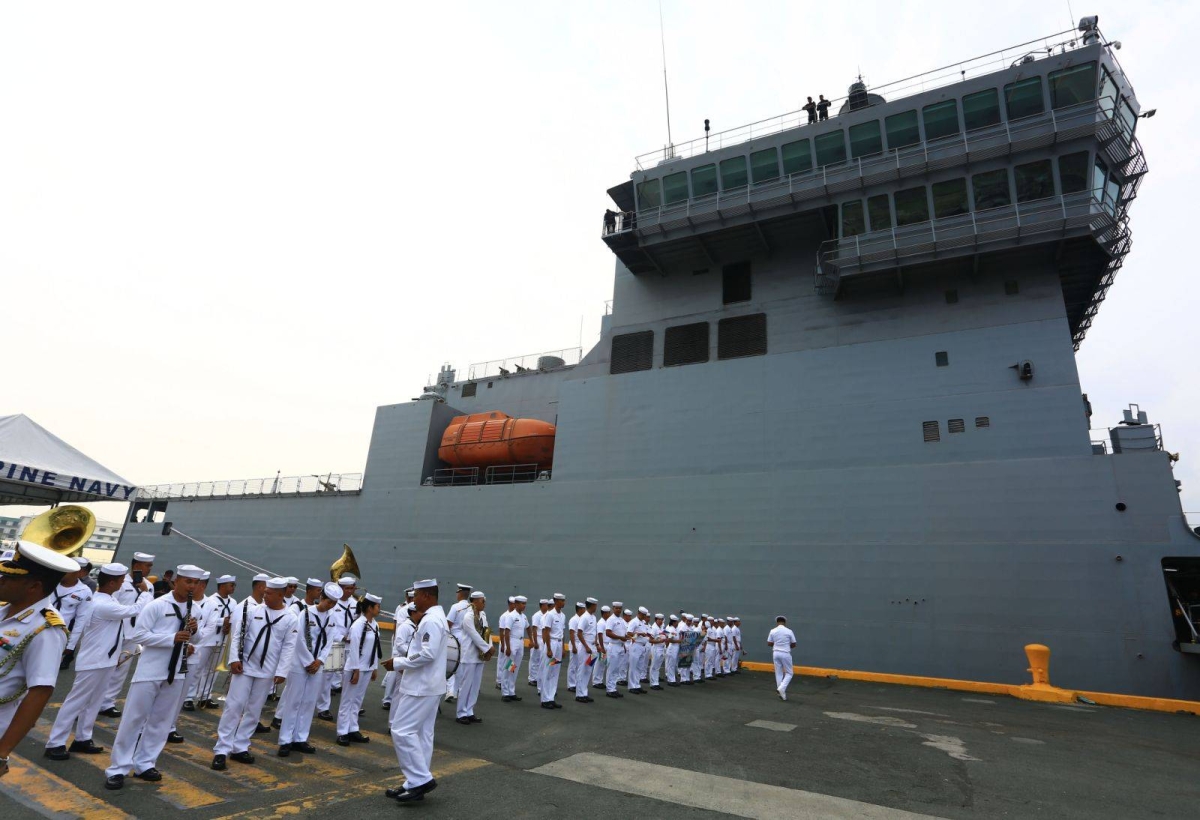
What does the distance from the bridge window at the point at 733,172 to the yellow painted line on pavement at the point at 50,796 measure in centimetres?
2012

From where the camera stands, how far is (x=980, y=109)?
16.4 m

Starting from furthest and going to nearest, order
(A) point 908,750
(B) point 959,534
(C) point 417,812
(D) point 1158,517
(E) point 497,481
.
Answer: (E) point 497,481
(B) point 959,534
(D) point 1158,517
(A) point 908,750
(C) point 417,812

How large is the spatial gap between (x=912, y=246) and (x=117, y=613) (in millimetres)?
18627

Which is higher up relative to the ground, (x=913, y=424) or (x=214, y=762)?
(x=913, y=424)

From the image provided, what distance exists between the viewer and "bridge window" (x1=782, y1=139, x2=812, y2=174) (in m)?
18.3

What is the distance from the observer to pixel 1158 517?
13.0 metres

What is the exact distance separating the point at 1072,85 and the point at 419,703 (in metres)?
20.8

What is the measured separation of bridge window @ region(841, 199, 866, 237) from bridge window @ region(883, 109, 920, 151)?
6.53ft

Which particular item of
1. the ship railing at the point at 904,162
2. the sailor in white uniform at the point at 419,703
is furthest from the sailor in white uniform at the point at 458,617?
the ship railing at the point at 904,162

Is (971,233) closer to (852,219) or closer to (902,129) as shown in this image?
(852,219)

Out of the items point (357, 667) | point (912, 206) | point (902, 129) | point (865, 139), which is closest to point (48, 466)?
point (357, 667)

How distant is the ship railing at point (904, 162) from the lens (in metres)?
15.1

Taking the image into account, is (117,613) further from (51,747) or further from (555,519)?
(555,519)

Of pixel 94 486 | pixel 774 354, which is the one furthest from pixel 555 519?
pixel 94 486
